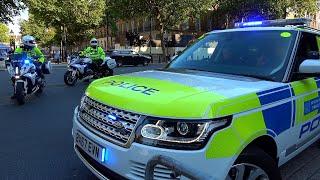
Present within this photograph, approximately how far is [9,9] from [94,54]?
2032 centimetres

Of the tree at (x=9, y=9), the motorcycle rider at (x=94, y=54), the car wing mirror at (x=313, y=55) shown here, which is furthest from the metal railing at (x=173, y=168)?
the tree at (x=9, y=9)

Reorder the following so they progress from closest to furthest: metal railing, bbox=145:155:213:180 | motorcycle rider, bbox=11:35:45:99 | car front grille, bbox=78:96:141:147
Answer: metal railing, bbox=145:155:213:180 < car front grille, bbox=78:96:141:147 < motorcycle rider, bbox=11:35:45:99

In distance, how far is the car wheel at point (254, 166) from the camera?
10.9 feet

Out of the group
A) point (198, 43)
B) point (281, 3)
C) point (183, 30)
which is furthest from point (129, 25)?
point (198, 43)

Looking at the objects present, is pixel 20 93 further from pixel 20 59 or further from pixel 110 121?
pixel 110 121

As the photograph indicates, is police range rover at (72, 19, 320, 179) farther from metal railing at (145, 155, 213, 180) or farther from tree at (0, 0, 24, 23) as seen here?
tree at (0, 0, 24, 23)

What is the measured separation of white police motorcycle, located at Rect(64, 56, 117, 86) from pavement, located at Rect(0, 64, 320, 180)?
17.8 feet

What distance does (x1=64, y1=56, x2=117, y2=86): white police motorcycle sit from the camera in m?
15.2

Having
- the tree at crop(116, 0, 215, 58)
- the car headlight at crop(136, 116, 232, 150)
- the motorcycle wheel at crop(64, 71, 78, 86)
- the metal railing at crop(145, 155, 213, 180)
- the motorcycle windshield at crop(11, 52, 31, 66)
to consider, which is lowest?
the motorcycle wheel at crop(64, 71, 78, 86)

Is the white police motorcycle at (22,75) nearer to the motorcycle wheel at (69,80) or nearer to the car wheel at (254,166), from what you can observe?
the motorcycle wheel at (69,80)

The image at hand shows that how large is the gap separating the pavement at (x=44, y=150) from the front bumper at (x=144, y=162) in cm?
133

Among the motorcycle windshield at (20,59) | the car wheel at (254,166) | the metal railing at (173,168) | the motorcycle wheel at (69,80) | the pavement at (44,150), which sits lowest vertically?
the pavement at (44,150)

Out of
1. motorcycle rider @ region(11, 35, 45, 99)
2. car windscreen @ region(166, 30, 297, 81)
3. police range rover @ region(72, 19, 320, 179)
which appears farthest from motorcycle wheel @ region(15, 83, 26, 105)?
police range rover @ region(72, 19, 320, 179)

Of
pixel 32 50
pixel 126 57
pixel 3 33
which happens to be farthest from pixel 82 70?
pixel 3 33
